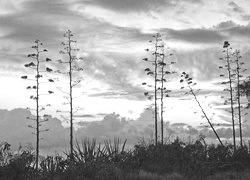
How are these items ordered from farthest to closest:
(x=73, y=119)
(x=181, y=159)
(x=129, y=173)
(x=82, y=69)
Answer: (x=82, y=69) → (x=73, y=119) → (x=181, y=159) → (x=129, y=173)

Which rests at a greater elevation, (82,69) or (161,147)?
(82,69)

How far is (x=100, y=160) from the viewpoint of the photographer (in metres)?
12.8

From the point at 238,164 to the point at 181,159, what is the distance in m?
2.58

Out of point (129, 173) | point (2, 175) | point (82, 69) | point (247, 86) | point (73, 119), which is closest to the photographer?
point (2, 175)

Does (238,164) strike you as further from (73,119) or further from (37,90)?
(37,90)

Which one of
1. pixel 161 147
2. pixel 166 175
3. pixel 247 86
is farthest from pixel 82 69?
pixel 166 175

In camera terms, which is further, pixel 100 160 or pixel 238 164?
pixel 238 164

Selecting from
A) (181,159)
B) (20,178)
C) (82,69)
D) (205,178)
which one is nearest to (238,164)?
(181,159)

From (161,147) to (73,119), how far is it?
2372 cm

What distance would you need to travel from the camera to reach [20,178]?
11.8 m

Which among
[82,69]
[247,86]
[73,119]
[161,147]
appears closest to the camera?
[161,147]

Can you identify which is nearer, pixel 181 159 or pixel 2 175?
pixel 2 175

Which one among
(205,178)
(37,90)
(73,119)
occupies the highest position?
(37,90)

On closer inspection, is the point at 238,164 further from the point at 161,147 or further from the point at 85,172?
the point at 85,172
